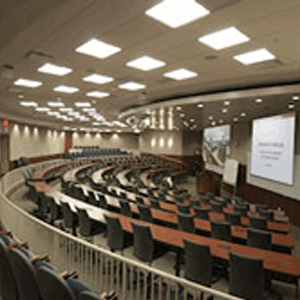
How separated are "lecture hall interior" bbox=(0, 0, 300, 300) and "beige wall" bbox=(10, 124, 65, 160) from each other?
300 inches

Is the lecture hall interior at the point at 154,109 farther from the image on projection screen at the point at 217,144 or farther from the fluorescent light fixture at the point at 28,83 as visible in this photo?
the image on projection screen at the point at 217,144

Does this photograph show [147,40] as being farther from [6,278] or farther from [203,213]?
[203,213]

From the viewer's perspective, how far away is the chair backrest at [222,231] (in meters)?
5.27

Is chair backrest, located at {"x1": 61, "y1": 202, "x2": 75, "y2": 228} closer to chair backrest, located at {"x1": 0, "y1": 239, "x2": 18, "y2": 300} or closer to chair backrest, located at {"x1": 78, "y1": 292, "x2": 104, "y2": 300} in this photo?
chair backrest, located at {"x1": 0, "y1": 239, "x2": 18, "y2": 300}

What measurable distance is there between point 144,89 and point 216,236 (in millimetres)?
5141

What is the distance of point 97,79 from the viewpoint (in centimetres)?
752

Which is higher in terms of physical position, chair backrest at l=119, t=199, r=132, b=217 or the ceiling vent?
the ceiling vent

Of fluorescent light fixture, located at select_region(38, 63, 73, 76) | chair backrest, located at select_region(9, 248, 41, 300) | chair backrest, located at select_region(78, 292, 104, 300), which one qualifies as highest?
fluorescent light fixture, located at select_region(38, 63, 73, 76)

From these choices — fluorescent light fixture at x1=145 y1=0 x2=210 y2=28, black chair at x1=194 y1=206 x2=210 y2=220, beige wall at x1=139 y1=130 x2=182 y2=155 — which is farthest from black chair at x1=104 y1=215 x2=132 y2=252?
beige wall at x1=139 y1=130 x2=182 y2=155

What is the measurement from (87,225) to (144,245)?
1.62 meters

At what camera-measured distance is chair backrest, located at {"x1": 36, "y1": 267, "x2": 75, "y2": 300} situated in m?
2.37

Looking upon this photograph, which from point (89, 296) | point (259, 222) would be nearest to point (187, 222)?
point (259, 222)

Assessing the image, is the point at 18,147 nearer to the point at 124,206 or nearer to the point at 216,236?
the point at 124,206

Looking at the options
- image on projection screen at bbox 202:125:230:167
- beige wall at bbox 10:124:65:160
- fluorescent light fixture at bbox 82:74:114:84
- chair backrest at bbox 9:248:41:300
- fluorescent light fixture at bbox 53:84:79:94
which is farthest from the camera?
beige wall at bbox 10:124:65:160
